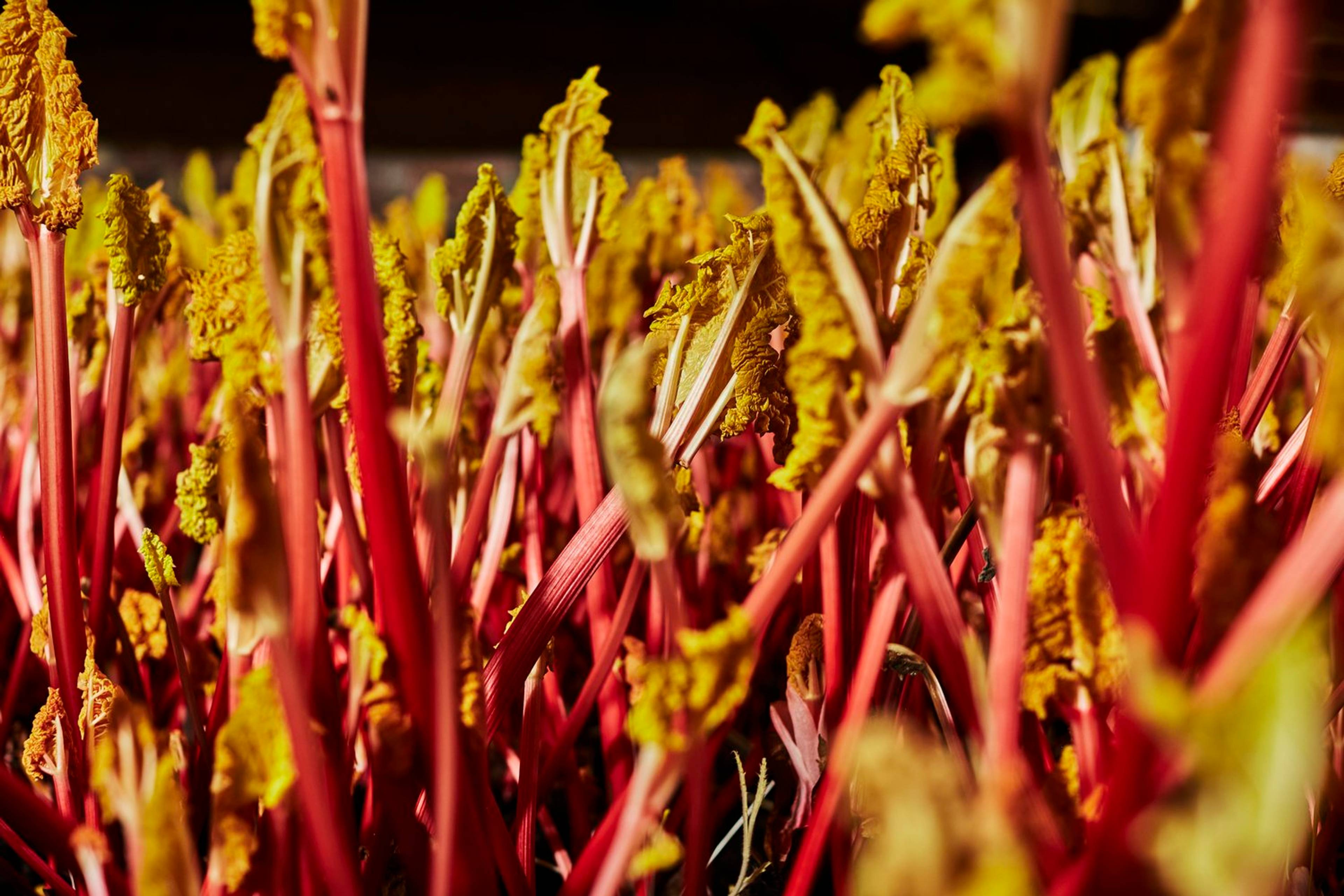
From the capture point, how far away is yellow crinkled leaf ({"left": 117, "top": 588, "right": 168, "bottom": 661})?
0.44 metres

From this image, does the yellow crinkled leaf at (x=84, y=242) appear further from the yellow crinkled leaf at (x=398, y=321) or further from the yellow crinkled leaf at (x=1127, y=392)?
the yellow crinkled leaf at (x=1127, y=392)

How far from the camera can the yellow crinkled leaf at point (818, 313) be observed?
0.23 metres

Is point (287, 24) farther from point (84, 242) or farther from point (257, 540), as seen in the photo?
point (84, 242)

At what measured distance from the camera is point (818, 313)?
23cm

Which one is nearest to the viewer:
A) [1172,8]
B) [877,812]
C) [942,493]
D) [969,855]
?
[969,855]

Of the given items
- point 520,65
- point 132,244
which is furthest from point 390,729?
point 520,65

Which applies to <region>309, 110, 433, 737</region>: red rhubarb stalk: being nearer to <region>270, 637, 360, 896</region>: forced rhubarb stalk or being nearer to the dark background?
<region>270, 637, 360, 896</region>: forced rhubarb stalk

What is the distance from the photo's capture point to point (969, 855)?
0.17m

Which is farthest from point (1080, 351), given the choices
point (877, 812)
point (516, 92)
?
point (516, 92)

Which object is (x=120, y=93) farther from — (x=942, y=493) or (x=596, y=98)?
(x=942, y=493)

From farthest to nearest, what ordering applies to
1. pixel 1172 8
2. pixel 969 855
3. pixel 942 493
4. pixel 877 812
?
pixel 1172 8 → pixel 942 493 → pixel 877 812 → pixel 969 855

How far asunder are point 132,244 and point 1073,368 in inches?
13.1

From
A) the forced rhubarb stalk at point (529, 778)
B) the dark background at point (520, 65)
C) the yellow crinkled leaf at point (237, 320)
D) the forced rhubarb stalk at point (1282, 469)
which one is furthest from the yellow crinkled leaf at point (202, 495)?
the dark background at point (520, 65)

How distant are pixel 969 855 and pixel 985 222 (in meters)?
0.12
